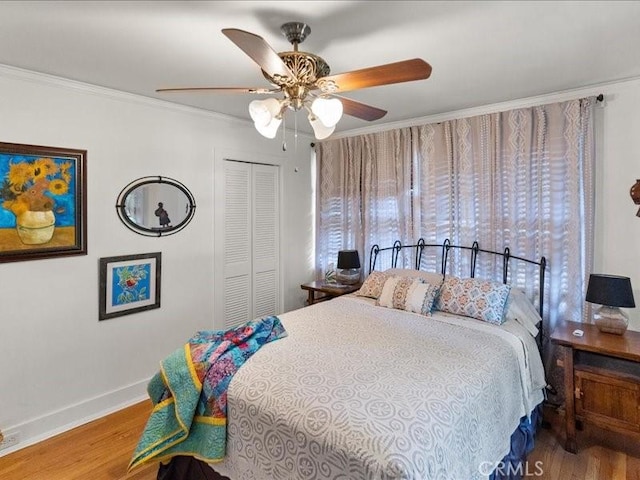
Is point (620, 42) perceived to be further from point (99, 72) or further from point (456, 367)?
point (99, 72)

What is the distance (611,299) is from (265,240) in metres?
3.02

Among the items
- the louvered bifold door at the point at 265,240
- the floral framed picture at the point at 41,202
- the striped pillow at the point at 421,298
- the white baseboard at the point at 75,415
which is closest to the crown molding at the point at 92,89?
the floral framed picture at the point at 41,202

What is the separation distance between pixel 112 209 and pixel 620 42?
3.55 metres

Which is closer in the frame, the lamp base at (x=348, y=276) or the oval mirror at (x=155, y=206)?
the oval mirror at (x=155, y=206)

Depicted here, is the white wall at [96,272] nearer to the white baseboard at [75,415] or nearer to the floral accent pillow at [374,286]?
the white baseboard at [75,415]

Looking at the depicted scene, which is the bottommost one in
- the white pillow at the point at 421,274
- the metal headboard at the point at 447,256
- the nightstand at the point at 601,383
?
the nightstand at the point at 601,383

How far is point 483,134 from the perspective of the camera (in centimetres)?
317

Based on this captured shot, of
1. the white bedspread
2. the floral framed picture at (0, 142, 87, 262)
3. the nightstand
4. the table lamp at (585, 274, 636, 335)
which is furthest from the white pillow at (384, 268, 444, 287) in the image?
the floral framed picture at (0, 142, 87, 262)

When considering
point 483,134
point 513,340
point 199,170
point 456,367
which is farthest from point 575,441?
point 199,170

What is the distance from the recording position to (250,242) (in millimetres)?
3863

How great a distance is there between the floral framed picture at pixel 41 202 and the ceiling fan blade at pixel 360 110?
6.54ft

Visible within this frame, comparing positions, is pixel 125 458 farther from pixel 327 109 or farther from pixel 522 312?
pixel 522 312

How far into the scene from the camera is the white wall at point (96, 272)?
8.05 feet

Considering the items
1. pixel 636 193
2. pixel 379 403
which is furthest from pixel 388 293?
pixel 636 193
